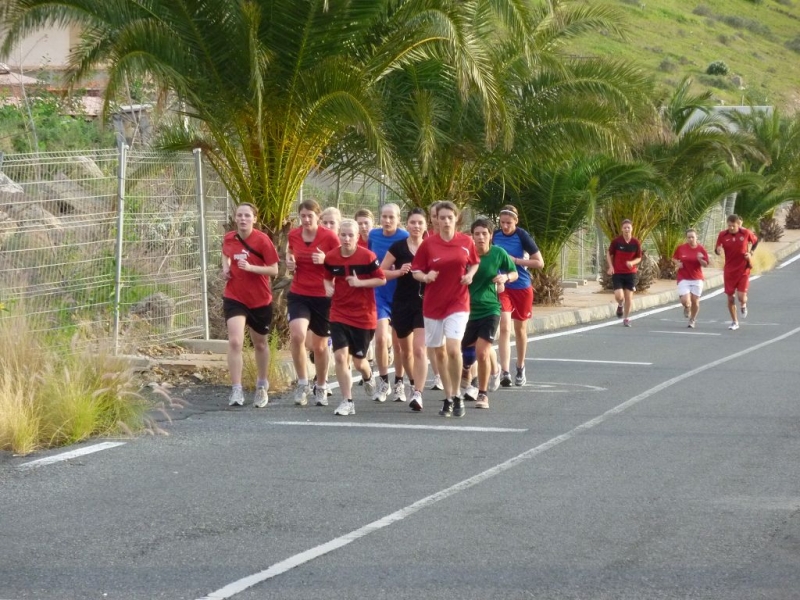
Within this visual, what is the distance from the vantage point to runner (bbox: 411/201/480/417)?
36.5ft

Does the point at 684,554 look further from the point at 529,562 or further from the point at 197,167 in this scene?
the point at 197,167

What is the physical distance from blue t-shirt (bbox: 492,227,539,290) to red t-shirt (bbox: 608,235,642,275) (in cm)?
855

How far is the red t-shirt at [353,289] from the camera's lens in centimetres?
1133

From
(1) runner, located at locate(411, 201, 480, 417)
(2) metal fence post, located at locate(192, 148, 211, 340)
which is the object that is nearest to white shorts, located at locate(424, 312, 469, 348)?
(1) runner, located at locate(411, 201, 480, 417)

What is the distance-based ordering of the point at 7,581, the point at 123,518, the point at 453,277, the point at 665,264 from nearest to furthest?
the point at 7,581 < the point at 123,518 < the point at 453,277 < the point at 665,264

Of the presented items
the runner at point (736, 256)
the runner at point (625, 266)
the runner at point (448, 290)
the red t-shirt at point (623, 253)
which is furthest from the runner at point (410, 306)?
the runner at point (736, 256)

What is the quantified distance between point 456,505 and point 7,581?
2.72 meters

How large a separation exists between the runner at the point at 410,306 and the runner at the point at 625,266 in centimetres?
1038

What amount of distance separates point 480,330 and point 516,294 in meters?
2.07

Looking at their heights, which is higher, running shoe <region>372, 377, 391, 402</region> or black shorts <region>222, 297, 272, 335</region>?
black shorts <region>222, 297, 272, 335</region>

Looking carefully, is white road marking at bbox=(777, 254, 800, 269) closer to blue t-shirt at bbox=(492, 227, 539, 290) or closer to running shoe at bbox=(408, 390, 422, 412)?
blue t-shirt at bbox=(492, 227, 539, 290)

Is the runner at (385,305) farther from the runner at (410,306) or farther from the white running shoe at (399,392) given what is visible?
the runner at (410,306)

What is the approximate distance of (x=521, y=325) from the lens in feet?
45.7

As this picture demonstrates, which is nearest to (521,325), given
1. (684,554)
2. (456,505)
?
(456,505)
